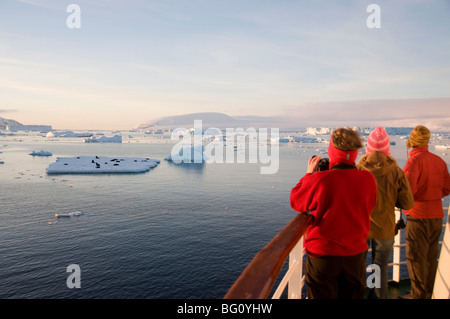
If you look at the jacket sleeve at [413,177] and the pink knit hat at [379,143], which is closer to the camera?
the pink knit hat at [379,143]

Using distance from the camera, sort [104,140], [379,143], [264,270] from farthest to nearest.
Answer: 1. [104,140]
2. [379,143]
3. [264,270]

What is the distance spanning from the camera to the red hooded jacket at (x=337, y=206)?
197cm

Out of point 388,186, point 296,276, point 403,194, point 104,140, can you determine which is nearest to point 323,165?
point 296,276

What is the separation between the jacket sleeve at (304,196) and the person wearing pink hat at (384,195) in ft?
3.71

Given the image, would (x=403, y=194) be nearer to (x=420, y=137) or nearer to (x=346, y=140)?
(x=420, y=137)

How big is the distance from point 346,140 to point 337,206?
470 mm

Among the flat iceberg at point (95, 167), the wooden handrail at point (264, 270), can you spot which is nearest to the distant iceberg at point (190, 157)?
the flat iceberg at point (95, 167)

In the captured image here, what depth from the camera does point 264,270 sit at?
130cm

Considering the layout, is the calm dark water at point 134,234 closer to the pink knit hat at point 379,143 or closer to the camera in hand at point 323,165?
the pink knit hat at point 379,143

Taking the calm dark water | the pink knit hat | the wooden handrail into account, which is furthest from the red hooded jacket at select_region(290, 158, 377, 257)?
the calm dark water
